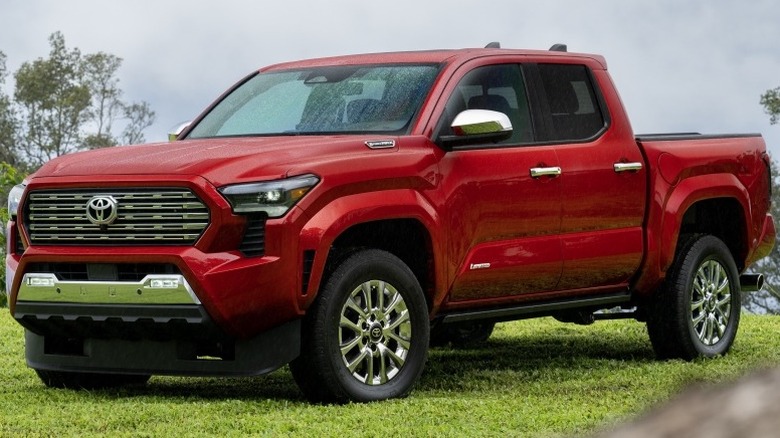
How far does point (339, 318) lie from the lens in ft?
22.5

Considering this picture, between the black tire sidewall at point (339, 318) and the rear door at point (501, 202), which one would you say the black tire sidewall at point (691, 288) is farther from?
the black tire sidewall at point (339, 318)

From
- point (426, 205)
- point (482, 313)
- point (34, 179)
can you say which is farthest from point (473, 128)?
point (34, 179)

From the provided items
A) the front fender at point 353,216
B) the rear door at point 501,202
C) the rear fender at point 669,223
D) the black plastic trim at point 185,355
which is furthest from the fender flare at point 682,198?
the black plastic trim at point 185,355

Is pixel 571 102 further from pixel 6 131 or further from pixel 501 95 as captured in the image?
pixel 6 131

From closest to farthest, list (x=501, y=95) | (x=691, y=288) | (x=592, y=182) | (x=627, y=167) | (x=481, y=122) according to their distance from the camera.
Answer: (x=481, y=122)
(x=501, y=95)
(x=592, y=182)
(x=627, y=167)
(x=691, y=288)

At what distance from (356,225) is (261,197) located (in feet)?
2.16

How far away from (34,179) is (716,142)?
4.44m

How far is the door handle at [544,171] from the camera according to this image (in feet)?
25.8

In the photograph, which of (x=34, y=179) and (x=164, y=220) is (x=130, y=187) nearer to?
(x=164, y=220)

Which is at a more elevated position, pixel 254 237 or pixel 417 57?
pixel 417 57

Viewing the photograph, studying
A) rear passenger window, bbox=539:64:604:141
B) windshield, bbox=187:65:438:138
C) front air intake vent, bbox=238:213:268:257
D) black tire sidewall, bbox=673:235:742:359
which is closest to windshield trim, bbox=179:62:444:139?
windshield, bbox=187:65:438:138

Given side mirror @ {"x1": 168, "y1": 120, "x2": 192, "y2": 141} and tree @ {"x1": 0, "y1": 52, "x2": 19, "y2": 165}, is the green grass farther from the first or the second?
tree @ {"x1": 0, "y1": 52, "x2": 19, "y2": 165}

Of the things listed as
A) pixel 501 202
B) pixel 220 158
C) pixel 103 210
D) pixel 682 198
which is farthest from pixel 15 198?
pixel 682 198

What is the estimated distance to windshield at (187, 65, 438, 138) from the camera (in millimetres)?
7605
